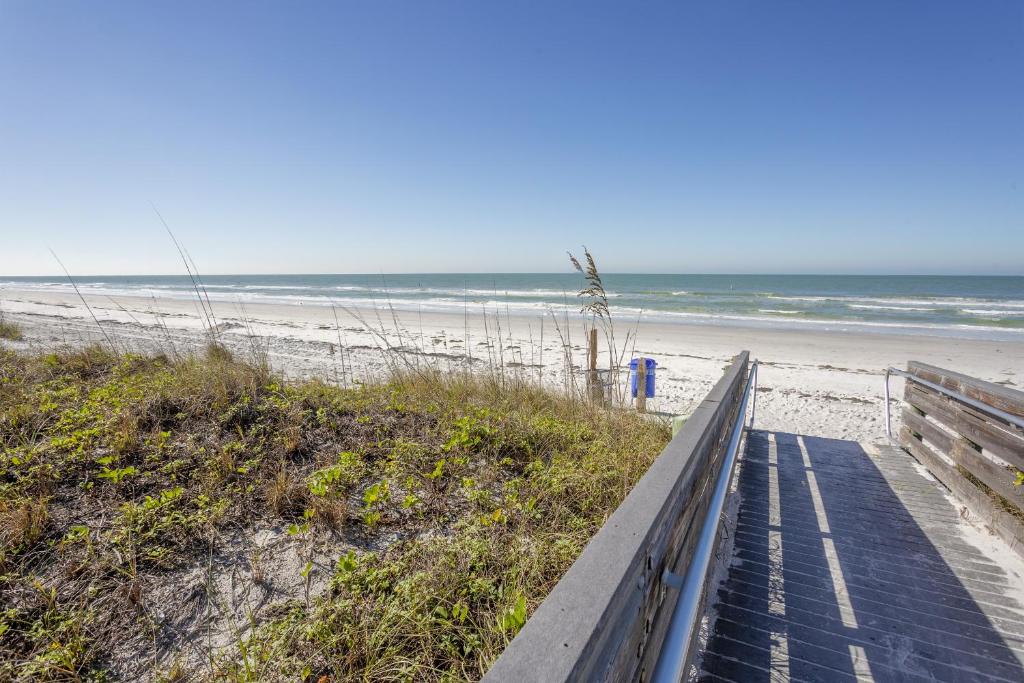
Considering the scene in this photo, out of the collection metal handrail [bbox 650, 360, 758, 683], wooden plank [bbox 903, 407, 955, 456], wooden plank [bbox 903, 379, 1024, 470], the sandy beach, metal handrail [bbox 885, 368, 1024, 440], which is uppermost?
metal handrail [bbox 650, 360, 758, 683]

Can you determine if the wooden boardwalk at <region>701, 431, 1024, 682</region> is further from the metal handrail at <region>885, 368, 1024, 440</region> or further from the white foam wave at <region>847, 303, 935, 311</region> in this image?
the white foam wave at <region>847, 303, 935, 311</region>

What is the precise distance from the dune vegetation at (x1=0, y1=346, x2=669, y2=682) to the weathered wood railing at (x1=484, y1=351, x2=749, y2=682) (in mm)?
519

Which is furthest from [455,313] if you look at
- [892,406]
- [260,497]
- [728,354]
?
[260,497]

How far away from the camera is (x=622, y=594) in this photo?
100cm

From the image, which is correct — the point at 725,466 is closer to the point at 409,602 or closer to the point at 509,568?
the point at 509,568

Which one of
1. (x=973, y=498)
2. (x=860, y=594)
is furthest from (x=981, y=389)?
(x=860, y=594)

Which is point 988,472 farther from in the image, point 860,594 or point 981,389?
point 860,594

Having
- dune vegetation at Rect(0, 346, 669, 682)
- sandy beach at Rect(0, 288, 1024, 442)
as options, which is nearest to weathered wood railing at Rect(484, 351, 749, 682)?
dune vegetation at Rect(0, 346, 669, 682)

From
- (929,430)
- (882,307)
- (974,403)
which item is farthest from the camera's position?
(882,307)

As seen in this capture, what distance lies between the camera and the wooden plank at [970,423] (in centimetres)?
283

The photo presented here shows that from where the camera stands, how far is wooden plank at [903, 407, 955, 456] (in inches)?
146

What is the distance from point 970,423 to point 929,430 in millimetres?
801

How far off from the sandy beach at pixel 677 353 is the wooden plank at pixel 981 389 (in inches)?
52.7

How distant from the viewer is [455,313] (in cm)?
2308
